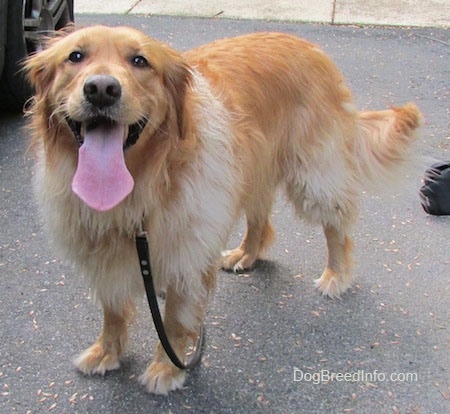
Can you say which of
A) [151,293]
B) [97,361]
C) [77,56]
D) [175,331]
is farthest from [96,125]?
[97,361]

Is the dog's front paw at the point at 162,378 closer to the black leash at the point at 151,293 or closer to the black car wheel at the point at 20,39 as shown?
the black leash at the point at 151,293

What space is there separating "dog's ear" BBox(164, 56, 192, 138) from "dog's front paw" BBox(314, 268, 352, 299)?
1.42 metres

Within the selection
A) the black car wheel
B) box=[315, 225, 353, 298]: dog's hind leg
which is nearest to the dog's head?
box=[315, 225, 353, 298]: dog's hind leg

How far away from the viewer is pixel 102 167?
7.13ft

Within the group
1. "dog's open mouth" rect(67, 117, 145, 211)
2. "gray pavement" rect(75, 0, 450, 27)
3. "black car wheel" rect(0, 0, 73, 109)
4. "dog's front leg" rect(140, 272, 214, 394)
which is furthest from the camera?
"gray pavement" rect(75, 0, 450, 27)

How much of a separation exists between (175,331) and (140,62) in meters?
1.21

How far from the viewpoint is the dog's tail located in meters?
3.45

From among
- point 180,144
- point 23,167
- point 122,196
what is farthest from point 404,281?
point 23,167

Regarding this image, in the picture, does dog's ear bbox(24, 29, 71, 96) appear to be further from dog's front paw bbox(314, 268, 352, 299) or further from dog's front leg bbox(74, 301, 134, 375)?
dog's front paw bbox(314, 268, 352, 299)

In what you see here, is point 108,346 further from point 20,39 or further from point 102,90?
point 20,39

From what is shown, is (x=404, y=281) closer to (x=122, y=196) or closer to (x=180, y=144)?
(x=180, y=144)

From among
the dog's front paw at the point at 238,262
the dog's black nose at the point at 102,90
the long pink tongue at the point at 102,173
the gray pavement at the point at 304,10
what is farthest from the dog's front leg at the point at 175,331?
the gray pavement at the point at 304,10

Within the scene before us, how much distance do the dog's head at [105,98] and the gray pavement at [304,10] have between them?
6480mm

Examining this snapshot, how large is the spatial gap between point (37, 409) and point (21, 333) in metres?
0.52
